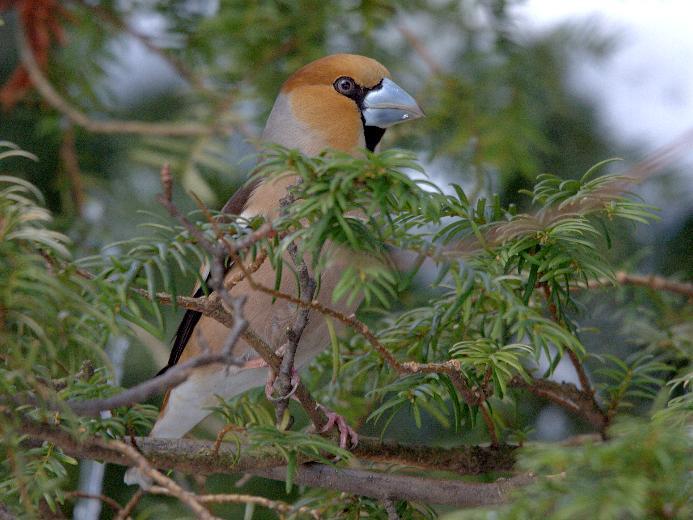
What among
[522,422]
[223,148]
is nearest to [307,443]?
[522,422]

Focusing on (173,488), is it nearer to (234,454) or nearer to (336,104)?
(234,454)

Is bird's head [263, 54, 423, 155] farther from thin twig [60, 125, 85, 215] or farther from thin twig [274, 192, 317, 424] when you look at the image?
thin twig [274, 192, 317, 424]

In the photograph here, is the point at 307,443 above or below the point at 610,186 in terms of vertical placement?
below

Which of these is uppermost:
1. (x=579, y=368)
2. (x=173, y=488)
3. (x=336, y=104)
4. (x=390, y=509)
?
(x=336, y=104)

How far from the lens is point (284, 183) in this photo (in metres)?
2.33

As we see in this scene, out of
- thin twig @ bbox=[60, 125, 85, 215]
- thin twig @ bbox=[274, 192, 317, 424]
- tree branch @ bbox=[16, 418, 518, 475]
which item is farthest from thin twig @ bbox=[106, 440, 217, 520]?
thin twig @ bbox=[60, 125, 85, 215]

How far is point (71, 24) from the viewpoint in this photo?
342cm

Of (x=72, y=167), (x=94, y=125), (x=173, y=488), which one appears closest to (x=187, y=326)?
(x=94, y=125)

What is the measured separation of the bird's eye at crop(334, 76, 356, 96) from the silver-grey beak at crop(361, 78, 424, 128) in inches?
2.5

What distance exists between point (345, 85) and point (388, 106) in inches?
7.8

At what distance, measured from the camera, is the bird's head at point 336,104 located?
9.23 feet

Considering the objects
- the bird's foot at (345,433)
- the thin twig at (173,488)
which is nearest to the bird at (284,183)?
the bird's foot at (345,433)

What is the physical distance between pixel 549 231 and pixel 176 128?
165cm

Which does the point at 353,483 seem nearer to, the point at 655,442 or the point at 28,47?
the point at 655,442
